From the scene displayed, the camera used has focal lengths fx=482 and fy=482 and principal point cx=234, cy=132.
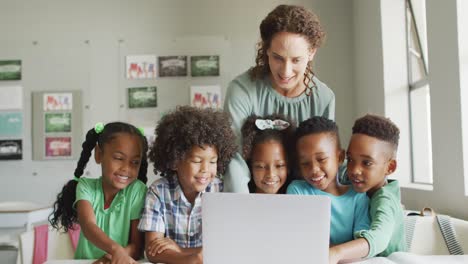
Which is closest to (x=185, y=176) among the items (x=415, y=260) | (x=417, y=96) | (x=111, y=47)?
(x=415, y=260)

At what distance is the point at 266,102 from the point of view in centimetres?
150

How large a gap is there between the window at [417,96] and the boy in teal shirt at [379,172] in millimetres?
1809

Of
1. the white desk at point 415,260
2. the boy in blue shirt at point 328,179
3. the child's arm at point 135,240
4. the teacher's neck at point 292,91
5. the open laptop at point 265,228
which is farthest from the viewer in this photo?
the teacher's neck at point 292,91

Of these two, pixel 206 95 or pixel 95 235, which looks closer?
pixel 95 235

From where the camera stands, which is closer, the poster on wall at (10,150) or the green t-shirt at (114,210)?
the green t-shirt at (114,210)

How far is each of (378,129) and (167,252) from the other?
25.8 inches

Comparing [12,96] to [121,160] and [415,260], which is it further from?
[415,260]

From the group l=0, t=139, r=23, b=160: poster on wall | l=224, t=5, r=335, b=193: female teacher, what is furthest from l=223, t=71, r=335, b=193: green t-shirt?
l=0, t=139, r=23, b=160: poster on wall

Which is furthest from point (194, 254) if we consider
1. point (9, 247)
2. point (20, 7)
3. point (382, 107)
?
point (20, 7)

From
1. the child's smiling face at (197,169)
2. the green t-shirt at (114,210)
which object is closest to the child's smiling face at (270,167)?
the child's smiling face at (197,169)

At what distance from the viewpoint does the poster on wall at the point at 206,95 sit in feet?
12.2

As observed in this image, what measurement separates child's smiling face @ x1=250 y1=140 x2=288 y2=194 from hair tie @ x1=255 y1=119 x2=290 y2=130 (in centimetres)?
5

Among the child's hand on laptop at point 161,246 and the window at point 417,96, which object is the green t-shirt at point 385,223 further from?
the window at point 417,96

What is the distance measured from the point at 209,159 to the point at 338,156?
0.36 metres
